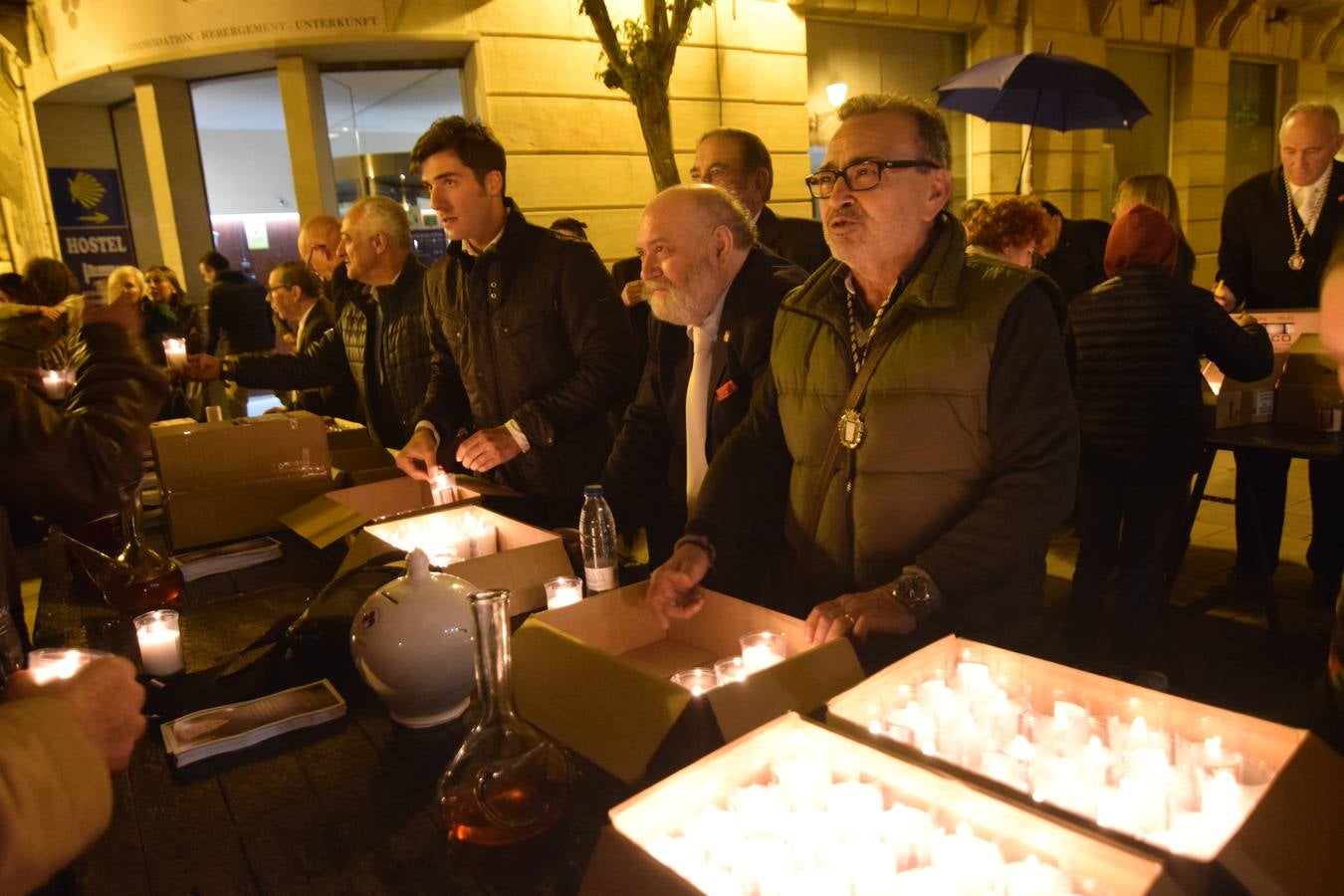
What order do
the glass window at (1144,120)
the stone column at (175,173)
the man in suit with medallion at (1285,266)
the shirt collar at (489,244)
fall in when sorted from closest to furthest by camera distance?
the shirt collar at (489,244)
the man in suit with medallion at (1285,266)
the stone column at (175,173)
the glass window at (1144,120)

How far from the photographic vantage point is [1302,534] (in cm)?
498

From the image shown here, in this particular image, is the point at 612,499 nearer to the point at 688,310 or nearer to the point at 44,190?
the point at 688,310

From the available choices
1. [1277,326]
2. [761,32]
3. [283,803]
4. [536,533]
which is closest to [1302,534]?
[1277,326]

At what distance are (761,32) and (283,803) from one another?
8.53 meters

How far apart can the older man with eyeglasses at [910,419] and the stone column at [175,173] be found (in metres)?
8.28

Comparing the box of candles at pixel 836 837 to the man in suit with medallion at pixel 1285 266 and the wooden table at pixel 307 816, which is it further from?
the man in suit with medallion at pixel 1285 266

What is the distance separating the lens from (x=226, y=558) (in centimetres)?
254

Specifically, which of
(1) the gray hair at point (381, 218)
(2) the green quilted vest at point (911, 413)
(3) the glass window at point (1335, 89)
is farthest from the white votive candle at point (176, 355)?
(3) the glass window at point (1335, 89)

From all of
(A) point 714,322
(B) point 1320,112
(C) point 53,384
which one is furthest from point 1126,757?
(B) point 1320,112

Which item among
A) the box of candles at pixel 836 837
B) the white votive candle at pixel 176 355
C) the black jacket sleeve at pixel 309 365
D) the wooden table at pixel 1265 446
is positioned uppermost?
the white votive candle at pixel 176 355

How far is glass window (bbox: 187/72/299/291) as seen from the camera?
→ 27.2 ft

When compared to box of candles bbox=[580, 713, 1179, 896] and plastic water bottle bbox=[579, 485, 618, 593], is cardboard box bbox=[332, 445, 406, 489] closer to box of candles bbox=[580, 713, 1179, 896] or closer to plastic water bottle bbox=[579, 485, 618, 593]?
plastic water bottle bbox=[579, 485, 618, 593]

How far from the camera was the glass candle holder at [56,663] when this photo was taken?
1090 mm

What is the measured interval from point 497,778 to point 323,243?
4.47 m
